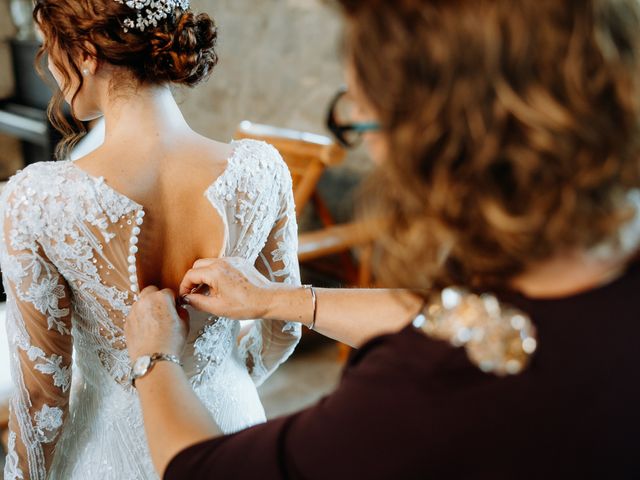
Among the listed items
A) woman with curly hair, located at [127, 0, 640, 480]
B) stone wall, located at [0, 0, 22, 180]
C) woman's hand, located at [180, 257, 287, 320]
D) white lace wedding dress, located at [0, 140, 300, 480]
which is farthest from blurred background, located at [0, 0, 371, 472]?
woman with curly hair, located at [127, 0, 640, 480]

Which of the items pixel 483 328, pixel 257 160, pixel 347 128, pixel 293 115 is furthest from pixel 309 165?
pixel 483 328

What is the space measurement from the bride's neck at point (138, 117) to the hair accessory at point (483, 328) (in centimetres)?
61

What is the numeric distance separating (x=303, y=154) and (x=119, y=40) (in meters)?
2.25

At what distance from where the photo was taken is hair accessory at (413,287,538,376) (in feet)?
2.17

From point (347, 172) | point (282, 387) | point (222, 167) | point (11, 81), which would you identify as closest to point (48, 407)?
point (222, 167)

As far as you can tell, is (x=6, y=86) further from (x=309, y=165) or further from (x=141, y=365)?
(x=141, y=365)

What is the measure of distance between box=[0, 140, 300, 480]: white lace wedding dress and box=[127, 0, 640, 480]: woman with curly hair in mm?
533

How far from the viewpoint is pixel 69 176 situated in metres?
1.07

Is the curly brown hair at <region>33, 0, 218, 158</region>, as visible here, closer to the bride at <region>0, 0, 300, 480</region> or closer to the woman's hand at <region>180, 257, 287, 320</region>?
the bride at <region>0, 0, 300, 480</region>

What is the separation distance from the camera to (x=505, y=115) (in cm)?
62

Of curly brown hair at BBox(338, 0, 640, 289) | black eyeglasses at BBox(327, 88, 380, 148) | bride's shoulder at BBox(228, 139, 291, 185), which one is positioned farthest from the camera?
bride's shoulder at BBox(228, 139, 291, 185)

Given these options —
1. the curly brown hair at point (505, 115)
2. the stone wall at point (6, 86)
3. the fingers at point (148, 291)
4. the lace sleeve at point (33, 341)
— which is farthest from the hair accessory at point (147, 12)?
the stone wall at point (6, 86)

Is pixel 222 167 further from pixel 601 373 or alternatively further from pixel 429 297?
pixel 601 373

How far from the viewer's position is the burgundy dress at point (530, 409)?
2.10 ft
